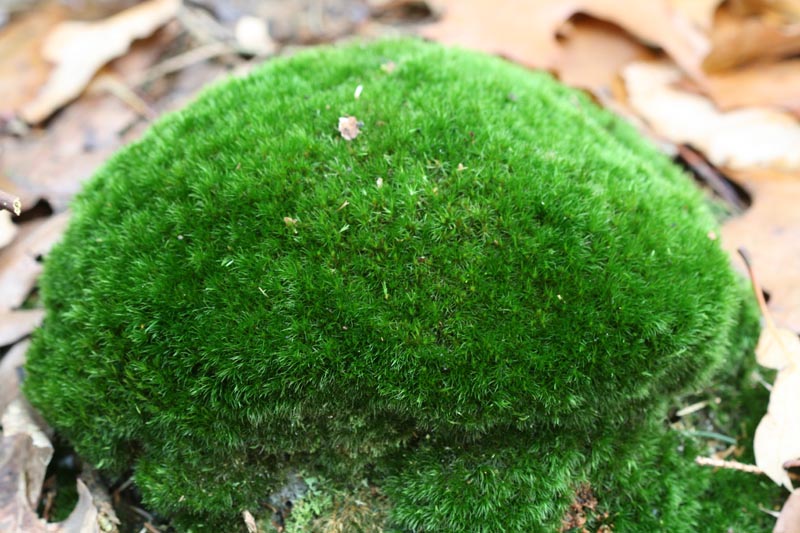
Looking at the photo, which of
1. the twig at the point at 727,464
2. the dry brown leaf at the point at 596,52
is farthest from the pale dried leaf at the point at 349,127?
the dry brown leaf at the point at 596,52

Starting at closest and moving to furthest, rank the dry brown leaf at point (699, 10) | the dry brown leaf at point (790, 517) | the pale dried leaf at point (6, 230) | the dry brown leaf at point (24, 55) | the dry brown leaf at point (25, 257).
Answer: the dry brown leaf at point (790, 517) < the dry brown leaf at point (25, 257) < the pale dried leaf at point (6, 230) < the dry brown leaf at point (24, 55) < the dry brown leaf at point (699, 10)

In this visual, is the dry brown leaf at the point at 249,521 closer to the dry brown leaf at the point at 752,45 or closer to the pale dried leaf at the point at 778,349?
the pale dried leaf at the point at 778,349

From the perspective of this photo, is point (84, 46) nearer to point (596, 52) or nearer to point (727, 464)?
point (596, 52)

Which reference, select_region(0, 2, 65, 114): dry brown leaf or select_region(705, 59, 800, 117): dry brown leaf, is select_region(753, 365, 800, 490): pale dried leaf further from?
select_region(0, 2, 65, 114): dry brown leaf

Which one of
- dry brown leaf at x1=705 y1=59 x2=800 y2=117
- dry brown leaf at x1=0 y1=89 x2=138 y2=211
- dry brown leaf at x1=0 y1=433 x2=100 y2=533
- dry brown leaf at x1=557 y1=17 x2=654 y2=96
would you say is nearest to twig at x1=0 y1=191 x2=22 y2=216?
dry brown leaf at x1=0 y1=433 x2=100 y2=533

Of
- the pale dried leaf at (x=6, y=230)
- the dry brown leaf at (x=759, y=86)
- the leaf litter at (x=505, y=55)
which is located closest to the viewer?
the pale dried leaf at (x=6, y=230)

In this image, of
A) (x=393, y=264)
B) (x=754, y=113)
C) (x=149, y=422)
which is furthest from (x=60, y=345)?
(x=754, y=113)
